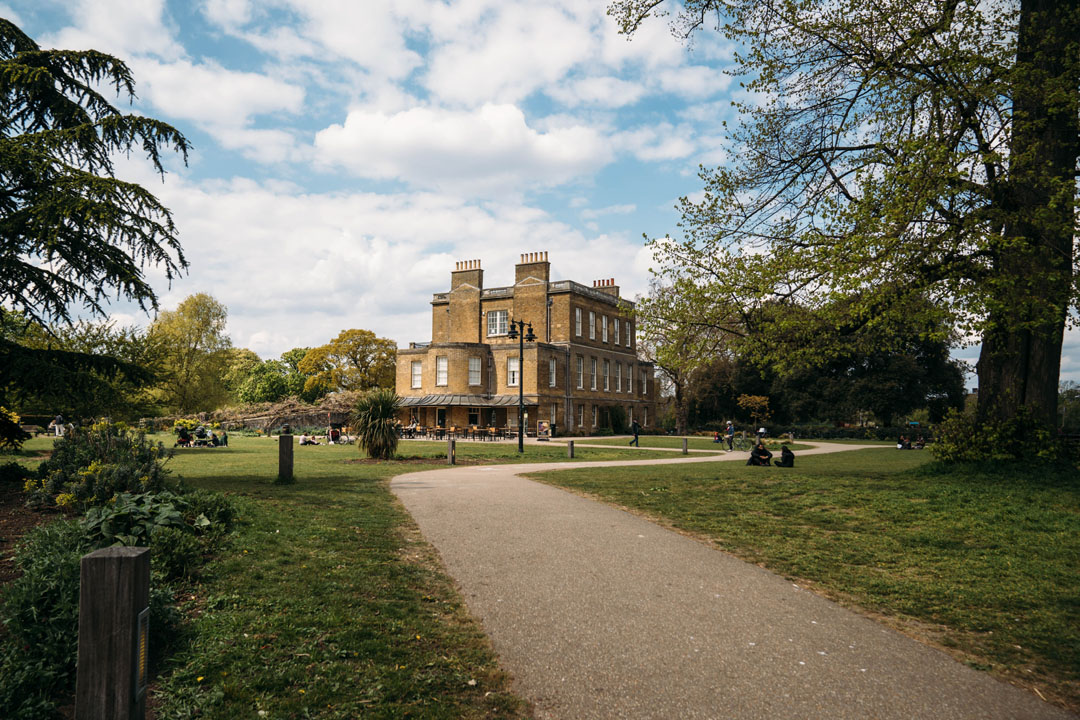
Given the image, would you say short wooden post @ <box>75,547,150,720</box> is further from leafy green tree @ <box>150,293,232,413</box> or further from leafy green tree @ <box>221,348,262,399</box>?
leafy green tree @ <box>221,348,262,399</box>

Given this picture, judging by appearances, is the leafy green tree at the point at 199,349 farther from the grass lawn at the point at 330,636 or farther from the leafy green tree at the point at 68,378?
the grass lawn at the point at 330,636

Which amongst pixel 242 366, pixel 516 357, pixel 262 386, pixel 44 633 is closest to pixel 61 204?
pixel 44 633

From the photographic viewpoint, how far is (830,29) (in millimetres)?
13930

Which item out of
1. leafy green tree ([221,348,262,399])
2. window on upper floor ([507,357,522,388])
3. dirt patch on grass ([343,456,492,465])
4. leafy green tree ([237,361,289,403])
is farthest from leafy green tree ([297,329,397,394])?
dirt patch on grass ([343,456,492,465])

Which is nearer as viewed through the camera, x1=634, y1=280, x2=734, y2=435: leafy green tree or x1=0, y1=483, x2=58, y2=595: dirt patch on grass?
x1=0, y1=483, x2=58, y2=595: dirt patch on grass

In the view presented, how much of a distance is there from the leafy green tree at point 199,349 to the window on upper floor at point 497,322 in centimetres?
2221

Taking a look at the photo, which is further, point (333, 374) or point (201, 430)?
point (333, 374)

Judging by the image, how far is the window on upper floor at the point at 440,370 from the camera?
51.8 metres

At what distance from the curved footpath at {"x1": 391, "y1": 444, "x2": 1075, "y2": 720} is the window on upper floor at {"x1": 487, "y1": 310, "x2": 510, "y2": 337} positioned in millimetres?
47201

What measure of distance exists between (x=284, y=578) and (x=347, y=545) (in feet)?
5.42

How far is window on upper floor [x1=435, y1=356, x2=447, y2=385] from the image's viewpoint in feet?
170

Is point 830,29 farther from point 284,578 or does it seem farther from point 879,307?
point 284,578

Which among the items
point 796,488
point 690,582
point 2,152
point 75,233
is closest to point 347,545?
point 690,582

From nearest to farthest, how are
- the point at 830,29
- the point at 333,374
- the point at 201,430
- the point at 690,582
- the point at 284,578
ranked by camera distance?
the point at 284,578, the point at 690,582, the point at 830,29, the point at 201,430, the point at 333,374
